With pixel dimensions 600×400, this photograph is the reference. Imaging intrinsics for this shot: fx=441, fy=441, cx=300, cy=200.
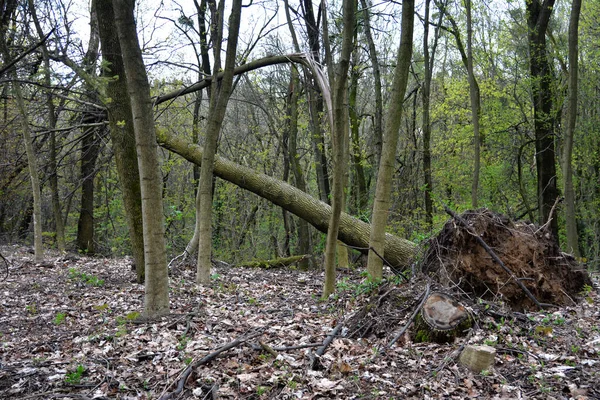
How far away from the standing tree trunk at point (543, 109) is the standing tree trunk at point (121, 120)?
10063 mm

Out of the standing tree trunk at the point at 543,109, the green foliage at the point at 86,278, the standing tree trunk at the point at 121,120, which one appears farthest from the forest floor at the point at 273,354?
the standing tree trunk at the point at 543,109

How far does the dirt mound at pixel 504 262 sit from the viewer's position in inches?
209

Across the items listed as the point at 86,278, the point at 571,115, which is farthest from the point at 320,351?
the point at 571,115

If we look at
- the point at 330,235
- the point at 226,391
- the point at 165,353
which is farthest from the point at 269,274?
the point at 226,391

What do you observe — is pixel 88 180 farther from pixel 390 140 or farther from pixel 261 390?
pixel 261 390

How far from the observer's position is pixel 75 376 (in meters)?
3.73

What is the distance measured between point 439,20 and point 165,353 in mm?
12829

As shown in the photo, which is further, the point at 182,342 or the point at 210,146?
the point at 210,146

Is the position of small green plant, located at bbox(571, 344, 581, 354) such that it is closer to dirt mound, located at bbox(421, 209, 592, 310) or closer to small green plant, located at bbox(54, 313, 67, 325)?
dirt mound, located at bbox(421, 209, 592, 310)

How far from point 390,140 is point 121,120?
13.7 ft

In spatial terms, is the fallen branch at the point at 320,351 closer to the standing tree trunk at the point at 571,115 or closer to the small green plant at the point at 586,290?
the small green plant at the point at 586,290

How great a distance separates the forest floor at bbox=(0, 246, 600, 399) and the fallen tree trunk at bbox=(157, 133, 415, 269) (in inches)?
103

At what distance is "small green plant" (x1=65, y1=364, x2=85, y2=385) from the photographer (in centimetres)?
367

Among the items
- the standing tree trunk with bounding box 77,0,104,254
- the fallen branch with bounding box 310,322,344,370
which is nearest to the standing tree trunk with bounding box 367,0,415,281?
the fallen branch with bounding box 310,322,344,370
